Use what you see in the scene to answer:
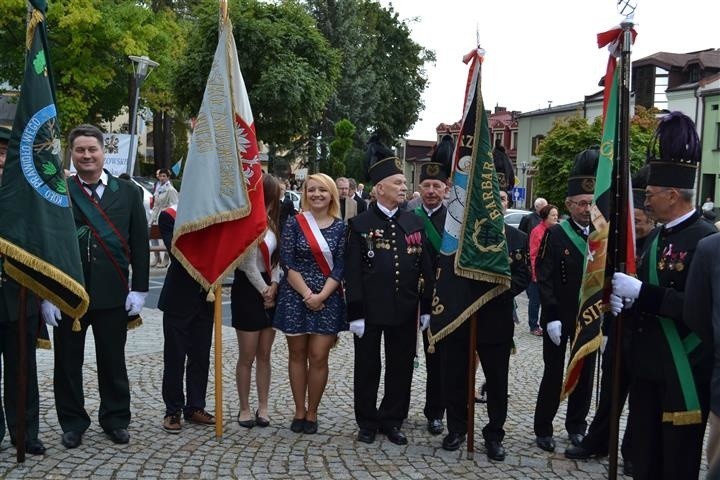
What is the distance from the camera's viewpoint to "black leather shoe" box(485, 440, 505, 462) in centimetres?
558

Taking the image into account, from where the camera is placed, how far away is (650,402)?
451cm

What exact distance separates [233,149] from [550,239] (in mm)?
2443

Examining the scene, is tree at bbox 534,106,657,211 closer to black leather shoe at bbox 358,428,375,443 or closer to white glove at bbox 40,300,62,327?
black leather shoe at bbox 358,428,375,443

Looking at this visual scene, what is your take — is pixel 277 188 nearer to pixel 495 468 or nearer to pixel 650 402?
pixel 495 468

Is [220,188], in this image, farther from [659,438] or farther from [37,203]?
[659,438]

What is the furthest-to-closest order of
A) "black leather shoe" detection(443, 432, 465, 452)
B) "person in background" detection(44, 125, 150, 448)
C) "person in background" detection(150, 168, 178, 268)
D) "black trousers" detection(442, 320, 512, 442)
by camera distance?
"person in background" detection(150, 168, 178, 268) → "black leather shoe" detection(443, 432, 465, 452) → "black trousers" detection(442, 320, 512, 442) → "person in background" detection(44, 125, 150, 448)

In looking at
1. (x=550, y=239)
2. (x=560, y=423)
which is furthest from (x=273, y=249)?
(x=560, y=423)

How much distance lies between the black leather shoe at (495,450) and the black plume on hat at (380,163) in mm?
2092

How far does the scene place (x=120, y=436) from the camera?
5.65 m

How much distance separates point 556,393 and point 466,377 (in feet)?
2.30

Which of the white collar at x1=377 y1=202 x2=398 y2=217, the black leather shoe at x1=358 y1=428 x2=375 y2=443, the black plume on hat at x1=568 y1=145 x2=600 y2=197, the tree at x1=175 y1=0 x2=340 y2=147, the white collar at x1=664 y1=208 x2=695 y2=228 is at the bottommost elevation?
the black leather shoe at x1=358 y1=428 x2=375 y2=443

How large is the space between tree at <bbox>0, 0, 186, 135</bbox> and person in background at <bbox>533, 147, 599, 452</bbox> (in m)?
26.6

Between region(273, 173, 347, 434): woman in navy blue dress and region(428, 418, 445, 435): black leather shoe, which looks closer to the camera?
region(273, 173, 347, 434): woman in navy blue dress

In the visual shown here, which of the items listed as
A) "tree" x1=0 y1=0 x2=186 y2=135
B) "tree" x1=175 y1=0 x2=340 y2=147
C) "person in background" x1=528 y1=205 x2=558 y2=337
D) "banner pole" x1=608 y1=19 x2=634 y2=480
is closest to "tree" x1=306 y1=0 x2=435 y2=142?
"tree" x1=175 y1=0 x2=340 y2=147
